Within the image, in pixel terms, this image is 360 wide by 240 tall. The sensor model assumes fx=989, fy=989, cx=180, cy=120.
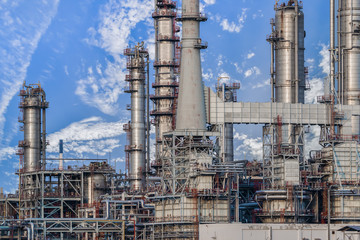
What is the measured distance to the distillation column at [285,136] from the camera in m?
106

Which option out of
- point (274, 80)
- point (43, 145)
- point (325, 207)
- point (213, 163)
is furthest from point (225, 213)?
point (43, 145)

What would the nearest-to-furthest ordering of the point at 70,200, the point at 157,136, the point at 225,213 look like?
the point at 225,213
the point at 70,200
the point at 157,136

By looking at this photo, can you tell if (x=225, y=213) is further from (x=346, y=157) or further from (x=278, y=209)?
(x=346, y=157)

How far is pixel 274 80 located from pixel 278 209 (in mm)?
23668

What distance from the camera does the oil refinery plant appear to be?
103 m

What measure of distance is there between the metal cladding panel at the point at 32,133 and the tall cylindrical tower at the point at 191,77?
29414 mm

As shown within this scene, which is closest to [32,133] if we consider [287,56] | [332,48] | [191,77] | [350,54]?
[191,77]

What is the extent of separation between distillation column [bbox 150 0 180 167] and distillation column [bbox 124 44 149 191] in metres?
2.94

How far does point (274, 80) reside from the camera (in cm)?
12494

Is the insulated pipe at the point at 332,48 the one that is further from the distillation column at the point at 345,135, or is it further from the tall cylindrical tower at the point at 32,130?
the tall cylindrical tower at the point at 32,130

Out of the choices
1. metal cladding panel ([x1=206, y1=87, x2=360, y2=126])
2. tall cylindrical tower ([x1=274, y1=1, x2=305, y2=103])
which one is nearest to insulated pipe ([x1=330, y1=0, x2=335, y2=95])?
tall cylindrical tower ([x1=274, y1=1, x2=305, y2=103])

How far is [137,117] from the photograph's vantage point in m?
137

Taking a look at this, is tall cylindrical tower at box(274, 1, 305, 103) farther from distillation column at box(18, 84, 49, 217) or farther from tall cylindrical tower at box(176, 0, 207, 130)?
distillation column at box(18, 84, 49, 217)

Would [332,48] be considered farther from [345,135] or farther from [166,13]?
[166,13]
